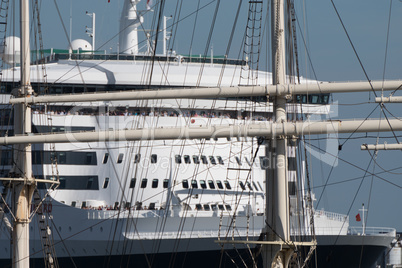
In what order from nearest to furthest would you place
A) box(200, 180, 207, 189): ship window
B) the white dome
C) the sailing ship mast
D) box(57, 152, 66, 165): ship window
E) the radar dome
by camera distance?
the sailing ship mast
box(200, 180, 207, 189): ship window
box(57, 152, 66, 165): ship window
the radar dome
the white dome

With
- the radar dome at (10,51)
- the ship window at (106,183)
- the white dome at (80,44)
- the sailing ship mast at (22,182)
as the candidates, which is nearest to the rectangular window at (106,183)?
the ship window at (106,183)

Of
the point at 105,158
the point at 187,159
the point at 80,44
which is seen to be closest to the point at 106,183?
the point at 105,158

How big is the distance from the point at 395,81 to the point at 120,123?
20785mm

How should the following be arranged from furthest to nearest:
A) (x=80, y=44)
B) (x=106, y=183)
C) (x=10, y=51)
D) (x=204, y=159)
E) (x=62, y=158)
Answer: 1. (x=80, y=44)
2. (x=10, y=51)
3. (x=204, y=159)
4. (x=62, y=158)
5. (x=106, y=183)

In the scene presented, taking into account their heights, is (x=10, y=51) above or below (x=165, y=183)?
above

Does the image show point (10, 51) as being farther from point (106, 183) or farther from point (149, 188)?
point (149, 188)

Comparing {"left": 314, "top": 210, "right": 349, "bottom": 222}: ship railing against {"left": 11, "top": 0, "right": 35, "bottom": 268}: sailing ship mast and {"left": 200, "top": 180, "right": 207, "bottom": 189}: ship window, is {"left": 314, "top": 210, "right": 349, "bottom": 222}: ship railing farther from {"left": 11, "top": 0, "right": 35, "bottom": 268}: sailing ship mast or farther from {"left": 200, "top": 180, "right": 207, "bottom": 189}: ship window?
{"left": 11, "top": 0, "right": 35, "bottom": 268}: sailing ship mast

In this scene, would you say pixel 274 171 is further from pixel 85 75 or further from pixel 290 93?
pixel 85 75

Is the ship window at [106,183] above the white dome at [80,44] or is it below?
below

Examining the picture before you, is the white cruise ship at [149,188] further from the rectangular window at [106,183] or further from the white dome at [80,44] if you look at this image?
the white dome at [80,44]

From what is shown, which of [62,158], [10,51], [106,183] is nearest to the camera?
[106,183]

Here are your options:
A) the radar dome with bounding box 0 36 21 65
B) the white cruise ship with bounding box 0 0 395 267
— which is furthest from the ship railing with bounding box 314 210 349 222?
the radar dome with bounding box 0 36 21 65

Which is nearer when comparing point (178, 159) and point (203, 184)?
point (203, 184)

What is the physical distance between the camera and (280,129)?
93.1 feet
